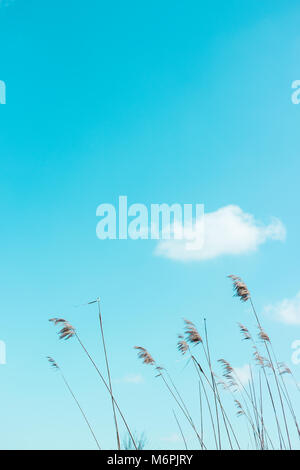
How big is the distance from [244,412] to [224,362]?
0.59 m

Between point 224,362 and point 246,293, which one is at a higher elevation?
point 246,293

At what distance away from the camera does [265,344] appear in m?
5.62

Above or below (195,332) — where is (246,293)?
above
